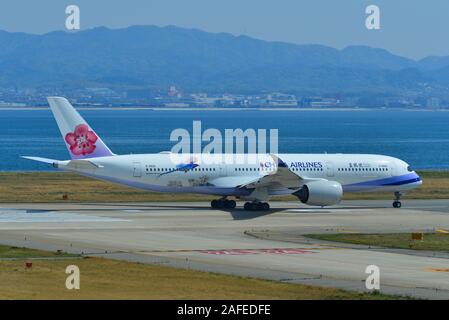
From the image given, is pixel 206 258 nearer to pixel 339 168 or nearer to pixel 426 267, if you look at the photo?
pixel 426 267

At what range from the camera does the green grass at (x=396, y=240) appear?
5488 cm

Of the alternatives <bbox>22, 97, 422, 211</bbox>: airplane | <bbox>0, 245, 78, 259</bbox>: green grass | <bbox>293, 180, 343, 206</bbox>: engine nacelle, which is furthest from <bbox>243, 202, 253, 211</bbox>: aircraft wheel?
<bbox>0, 245, 78, 259</bbox>: green grass

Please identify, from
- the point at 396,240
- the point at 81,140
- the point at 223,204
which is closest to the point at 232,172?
the point at 223,204

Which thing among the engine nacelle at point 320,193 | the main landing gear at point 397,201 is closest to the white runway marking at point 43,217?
the engine nacelle at point 320,193

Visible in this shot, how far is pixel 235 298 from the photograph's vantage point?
36.0 metres

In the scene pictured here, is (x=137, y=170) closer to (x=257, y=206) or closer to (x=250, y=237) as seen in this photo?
(x=257, y=206)

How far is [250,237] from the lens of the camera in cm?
5816

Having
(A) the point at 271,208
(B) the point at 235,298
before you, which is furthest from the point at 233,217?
(B) the point at 235,298

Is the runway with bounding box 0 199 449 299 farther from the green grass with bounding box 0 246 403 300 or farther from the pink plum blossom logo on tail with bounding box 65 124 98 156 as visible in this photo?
the pink plum blossom logo on tail with bounding box 65 124 98 156

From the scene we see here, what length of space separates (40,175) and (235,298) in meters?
75.4

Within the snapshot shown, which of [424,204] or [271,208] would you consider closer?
[271,208]

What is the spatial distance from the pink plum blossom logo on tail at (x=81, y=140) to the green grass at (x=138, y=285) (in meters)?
28.4

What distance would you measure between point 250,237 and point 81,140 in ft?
64.5

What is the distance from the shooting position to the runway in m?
43.7
